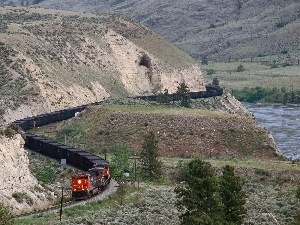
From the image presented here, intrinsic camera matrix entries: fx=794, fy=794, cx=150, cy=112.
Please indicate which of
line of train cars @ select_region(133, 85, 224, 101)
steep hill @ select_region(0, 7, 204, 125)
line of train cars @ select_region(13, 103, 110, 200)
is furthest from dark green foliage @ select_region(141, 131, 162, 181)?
line of train cars @ select_region(133, 85, 224, 101)

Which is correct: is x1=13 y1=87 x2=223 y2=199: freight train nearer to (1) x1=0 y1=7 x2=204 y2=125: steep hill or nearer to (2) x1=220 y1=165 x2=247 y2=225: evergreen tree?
(1) x1=0 y1=7 x2=204 y2=125: steep hill

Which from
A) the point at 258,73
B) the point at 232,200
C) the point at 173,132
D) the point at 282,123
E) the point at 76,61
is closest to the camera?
the point at 232,200

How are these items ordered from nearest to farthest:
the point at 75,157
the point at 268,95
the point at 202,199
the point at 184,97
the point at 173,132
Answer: the point at 202,199
the point at 75,157
the point at 173,132
the point at 184,97
the point at 268,95

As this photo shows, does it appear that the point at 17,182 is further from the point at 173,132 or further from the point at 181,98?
the point at 181,98

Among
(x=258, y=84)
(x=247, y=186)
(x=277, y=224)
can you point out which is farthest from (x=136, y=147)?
(x=258, y=84)

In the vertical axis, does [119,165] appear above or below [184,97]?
below

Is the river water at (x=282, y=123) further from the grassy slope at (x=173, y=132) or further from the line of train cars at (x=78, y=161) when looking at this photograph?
the line of train cars at (x=78, y=161)

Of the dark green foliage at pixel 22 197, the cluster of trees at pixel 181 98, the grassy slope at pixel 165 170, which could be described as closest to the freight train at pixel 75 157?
the grassy slope at pixel 165 170

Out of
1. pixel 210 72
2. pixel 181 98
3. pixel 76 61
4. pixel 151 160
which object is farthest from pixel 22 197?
pixel 210 72
